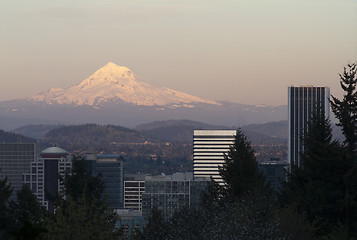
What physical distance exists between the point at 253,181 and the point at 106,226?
76.7 feet

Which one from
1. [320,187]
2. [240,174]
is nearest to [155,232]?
[320,187]

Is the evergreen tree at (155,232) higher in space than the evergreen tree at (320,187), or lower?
lower

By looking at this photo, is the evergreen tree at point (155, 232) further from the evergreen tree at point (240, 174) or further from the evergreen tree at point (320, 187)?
the evergreen tree at point (240, 174)

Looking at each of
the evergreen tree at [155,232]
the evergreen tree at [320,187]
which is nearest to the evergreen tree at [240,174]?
the evergreen tree at [320,187]

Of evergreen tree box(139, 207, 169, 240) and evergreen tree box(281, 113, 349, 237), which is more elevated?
evergreen tree box(281, 113, 349, 237)

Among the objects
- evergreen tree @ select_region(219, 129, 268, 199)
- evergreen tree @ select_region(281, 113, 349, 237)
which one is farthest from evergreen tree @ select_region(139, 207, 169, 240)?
evergreen tree @ select_region(219, 129, 268, 199)

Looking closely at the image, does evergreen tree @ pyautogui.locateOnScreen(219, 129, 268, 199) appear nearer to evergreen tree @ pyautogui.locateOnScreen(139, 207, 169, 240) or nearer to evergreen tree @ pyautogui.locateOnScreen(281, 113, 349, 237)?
evergreen tree @ pyautogui.locateOnScreen(281, 113, 349, 237)

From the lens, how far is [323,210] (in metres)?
57.2

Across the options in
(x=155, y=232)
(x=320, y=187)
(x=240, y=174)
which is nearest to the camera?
(x=155, y=232)

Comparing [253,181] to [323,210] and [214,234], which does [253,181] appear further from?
[214,234]

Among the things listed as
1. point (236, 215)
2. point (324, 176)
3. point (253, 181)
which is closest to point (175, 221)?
point (236, 215)

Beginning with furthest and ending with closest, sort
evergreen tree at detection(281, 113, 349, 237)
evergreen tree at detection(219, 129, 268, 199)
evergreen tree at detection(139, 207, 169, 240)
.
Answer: evergreen tree at detection(219, 129, 268, 199), evergreen tree at detection(281, 113, 349, 237), evergreen tree at detection(139, 207, 169, 240)

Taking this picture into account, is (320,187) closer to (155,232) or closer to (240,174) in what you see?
(155,232)

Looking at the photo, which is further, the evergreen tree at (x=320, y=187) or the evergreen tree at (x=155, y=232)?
the evergreen tree at (x=320, y=187)
